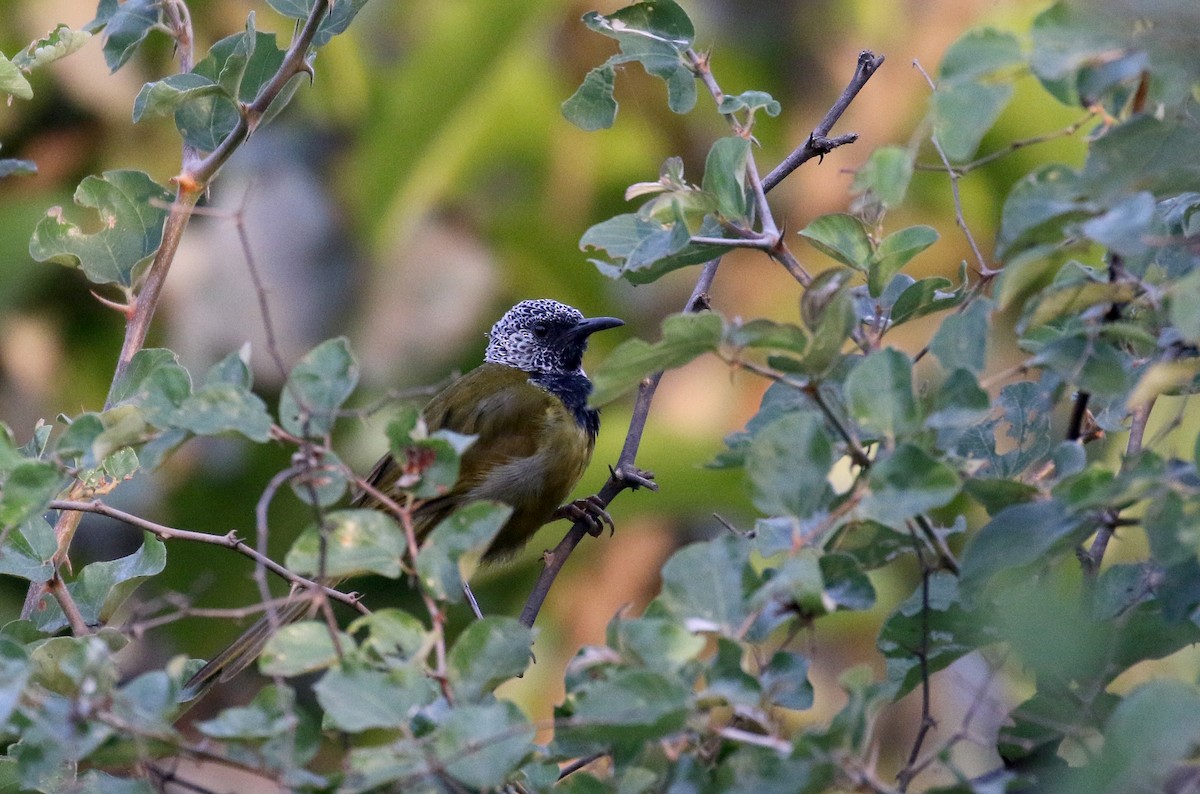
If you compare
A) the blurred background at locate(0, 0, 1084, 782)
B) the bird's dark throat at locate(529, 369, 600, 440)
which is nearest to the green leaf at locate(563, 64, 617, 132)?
the bird's dark throat at locate(529, 369, 600, 440)

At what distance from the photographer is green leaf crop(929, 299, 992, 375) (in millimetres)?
1678

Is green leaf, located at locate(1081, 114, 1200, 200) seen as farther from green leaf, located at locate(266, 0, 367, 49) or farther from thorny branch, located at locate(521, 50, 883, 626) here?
green leaf, located at locate(266, 0, 367, 49)

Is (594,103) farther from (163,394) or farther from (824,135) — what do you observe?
(163,394)

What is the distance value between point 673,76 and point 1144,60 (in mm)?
1076

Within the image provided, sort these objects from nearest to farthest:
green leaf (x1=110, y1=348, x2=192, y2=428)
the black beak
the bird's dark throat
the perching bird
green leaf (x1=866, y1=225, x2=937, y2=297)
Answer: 1. green leaf (x1=110, y1=348, x2=192, y2=428)
2. green leaf (x1=866, y1=225, x2=937, y2=297)
3. the perching bird
4. the bird's dark throat
5. the black beak

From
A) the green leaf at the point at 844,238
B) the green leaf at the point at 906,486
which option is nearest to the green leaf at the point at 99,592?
the green leaf at the point at 844,238

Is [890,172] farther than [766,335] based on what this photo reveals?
No

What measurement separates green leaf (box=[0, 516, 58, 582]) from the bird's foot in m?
1.43

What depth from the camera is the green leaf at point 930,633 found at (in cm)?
183

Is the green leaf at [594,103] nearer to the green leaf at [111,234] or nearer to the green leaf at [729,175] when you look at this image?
the green leaf at [729,175]

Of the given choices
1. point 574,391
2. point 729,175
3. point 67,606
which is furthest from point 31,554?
point 574,391

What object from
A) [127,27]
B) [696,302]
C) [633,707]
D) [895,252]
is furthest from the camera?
[696,302]

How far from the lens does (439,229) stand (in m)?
7.00

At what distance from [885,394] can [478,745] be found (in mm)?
642
